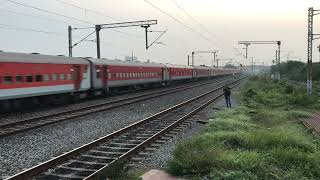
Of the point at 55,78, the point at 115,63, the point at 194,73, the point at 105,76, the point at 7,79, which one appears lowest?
the point at 194,73

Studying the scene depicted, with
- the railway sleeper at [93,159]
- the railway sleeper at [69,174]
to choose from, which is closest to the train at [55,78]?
the railway sleeper at [93,159]

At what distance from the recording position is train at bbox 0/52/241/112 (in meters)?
21.6

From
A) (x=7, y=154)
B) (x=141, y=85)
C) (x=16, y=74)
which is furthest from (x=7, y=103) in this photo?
(x=141, y=85)

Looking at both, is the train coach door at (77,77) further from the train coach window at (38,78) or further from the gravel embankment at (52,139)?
the gravel embankment at (52,139)

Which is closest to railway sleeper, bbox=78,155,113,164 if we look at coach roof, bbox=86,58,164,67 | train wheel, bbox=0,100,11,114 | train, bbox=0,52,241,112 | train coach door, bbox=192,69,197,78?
train, bbox=0,52,241,112

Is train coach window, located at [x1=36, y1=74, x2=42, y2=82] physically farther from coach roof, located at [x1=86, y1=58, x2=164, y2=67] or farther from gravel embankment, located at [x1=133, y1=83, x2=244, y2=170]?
coach roof, located at [x1=86, y1=58, x2=164, y2=67]

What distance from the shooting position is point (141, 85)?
47812mm

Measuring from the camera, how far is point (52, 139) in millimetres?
14812

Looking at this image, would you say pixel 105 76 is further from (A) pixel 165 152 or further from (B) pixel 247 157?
(B) pixel 247 157

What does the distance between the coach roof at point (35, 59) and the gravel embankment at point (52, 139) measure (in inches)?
165

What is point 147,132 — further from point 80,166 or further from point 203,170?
point 203,170

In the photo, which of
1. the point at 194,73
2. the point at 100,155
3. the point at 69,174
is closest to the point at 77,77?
the point at 100,155

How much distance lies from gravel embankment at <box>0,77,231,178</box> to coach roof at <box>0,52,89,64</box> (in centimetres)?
420

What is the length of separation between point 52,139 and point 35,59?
32.8 feet
